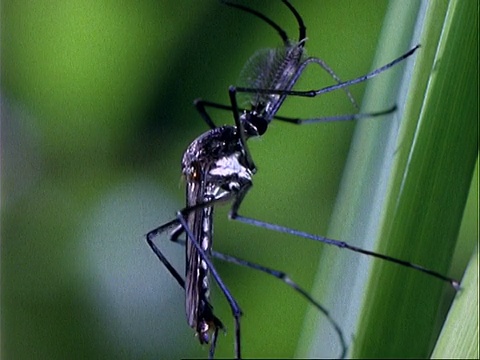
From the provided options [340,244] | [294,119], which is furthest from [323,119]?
[340,244]

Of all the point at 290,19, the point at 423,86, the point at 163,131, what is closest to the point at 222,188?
the point at 163,131

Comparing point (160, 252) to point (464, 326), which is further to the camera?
point (160, 252)

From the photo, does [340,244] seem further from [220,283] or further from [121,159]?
[121,159]

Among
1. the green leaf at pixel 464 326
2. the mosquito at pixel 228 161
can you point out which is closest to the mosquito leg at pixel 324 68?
the mosquito at pixel 228 161

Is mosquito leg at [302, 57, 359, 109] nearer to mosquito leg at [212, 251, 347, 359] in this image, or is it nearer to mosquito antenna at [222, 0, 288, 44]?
mosquito antenna at [222, 0, 288, 44]

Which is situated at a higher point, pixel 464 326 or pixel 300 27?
pixel 300 27

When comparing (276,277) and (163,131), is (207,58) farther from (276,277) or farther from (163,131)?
(276,277)

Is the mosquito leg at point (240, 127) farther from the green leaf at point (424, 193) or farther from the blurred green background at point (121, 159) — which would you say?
the green leaf at point (424, 193)
